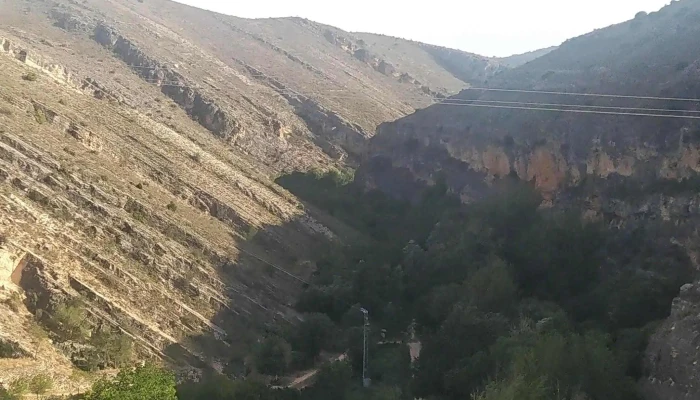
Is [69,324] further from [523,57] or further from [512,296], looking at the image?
[523,57]

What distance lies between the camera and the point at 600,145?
109 ft

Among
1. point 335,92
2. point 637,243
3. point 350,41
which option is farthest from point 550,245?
point 350,41

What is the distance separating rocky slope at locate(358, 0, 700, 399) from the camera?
26.5 meters

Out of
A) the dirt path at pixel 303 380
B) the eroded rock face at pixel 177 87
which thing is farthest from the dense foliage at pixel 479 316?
the eroded rock face at pixel 177 87

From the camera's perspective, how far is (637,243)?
27672 millimetres

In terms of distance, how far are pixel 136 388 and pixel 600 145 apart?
27370 millimetres

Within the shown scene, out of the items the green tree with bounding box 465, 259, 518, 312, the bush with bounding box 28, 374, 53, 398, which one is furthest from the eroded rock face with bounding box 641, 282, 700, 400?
the bush with bounding box 28, 374, 53, 398

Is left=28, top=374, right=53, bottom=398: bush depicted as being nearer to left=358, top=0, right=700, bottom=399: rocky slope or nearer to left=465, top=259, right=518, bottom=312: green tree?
left=465, top=259, right=518, bottom=312: green tree

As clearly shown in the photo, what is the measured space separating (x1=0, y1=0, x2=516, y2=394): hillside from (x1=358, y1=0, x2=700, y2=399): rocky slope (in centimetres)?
975

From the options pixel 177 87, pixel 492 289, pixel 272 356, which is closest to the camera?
pixel 272 356

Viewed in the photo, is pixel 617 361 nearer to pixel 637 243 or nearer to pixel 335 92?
pixel 637 243

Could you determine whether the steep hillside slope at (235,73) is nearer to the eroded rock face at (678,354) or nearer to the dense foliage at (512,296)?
the dense foliage at (512,296)

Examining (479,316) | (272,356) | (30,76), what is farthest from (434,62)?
(272,356)

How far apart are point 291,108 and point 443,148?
76.1 feet
